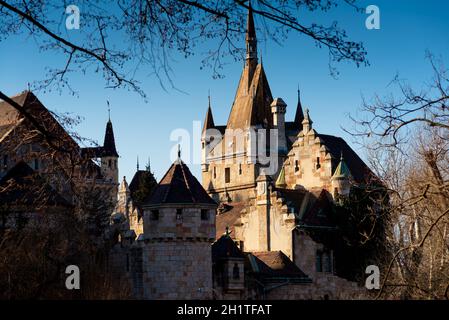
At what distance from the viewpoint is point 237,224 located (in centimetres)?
5412

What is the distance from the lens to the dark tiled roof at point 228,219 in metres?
55.1

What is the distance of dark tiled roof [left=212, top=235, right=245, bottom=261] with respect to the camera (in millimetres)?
42188

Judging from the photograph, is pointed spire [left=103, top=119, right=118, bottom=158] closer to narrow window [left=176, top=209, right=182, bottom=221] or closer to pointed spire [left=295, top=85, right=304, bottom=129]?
pointed spire [left=295, top=85, right=304, bottom=129]

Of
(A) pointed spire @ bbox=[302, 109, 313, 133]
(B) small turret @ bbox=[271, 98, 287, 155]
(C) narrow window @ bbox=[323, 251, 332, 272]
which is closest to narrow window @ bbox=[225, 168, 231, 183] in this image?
(B) small turret @ bbox=[271, 98, 287, 155]

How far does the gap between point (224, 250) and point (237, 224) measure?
37.3ft

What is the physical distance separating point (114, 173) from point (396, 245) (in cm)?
5568

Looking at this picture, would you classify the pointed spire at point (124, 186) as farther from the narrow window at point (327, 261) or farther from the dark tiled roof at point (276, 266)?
the dark tiled roof at point (276, 266)

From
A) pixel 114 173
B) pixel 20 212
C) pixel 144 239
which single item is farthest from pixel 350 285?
pixel 114 173

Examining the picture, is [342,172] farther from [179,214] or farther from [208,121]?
[208,121]

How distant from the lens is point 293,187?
58.6 meters

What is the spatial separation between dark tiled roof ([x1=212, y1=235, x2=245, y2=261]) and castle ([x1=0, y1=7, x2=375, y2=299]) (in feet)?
0.18

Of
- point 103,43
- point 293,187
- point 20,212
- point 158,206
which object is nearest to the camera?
point 103,43
